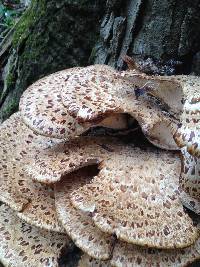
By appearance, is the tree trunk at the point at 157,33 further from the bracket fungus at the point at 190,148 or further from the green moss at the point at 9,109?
the green moss at the point at 9,109

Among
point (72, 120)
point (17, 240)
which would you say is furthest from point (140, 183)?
point (17, 240)

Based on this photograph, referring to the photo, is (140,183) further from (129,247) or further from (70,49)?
(70,49)

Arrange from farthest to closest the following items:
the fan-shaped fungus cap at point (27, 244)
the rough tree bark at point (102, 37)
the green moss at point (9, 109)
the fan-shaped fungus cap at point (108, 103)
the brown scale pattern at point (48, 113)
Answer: the green moss at point (9, 109)
the rough tree bark at point (102, 37)
the fan-shaped fungus cap at point (27, 244)
the brown scale pattern at point (48, 113)
the fan-shaped fungus cap at point (108, 103)

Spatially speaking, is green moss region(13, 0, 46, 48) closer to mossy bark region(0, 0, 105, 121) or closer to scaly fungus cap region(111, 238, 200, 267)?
mossy bark region(0, 0, 105, 121)

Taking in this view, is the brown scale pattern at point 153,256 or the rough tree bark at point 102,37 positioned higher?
the rough tree bark at point 102,37

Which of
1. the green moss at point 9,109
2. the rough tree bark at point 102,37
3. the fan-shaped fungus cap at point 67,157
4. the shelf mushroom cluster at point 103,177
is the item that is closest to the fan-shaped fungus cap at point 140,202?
the shelf mushroom cluster at point 103,177

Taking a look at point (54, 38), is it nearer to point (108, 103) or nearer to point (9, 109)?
point (9, 109)
